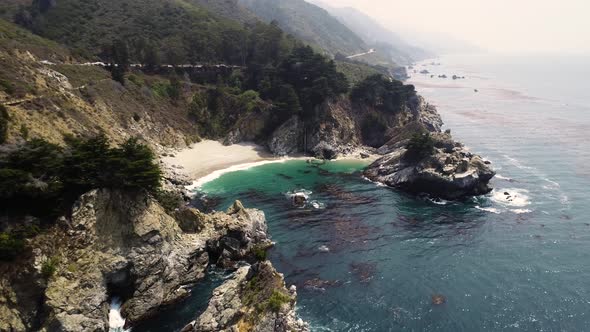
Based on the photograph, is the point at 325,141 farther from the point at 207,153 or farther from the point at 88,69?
the point at 88,69

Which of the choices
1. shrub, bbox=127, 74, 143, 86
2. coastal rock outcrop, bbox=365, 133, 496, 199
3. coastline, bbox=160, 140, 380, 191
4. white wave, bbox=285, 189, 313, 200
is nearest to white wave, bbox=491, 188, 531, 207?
coastal rock outcrop, bbox=365, 133, 496, 199

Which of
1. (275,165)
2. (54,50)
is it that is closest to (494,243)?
(275,165)

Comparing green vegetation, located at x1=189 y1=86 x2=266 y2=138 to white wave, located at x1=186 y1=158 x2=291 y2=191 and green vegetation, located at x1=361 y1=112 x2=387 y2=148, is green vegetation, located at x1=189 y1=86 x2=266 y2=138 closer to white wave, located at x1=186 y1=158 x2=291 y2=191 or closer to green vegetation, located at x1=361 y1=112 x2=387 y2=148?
white wave, located at x1=186 y1=158 x2=291 y2=191

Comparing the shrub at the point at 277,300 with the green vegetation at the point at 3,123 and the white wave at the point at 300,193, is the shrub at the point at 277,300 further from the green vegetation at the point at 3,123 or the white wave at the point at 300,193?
the green vegetation at the point at 3,123

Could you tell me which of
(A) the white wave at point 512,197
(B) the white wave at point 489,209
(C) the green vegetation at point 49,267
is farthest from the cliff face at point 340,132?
(C) the green vegetation at point 49,267

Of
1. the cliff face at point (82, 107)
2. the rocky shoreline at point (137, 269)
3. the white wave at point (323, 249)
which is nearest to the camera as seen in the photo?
A: the rocky shoreline at point (137, 269)

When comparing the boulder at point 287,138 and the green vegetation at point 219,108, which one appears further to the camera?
the green vegetation at point 219,108
